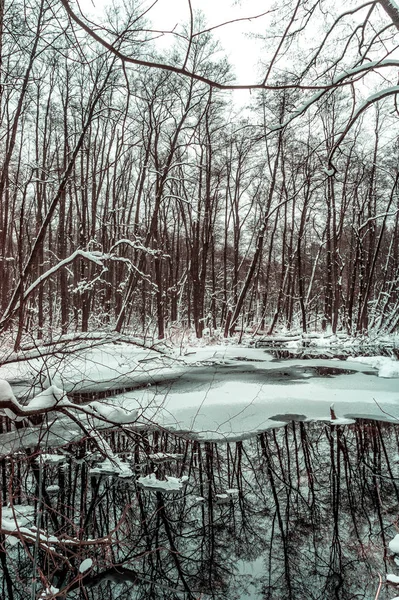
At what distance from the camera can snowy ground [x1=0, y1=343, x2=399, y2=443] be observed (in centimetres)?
628

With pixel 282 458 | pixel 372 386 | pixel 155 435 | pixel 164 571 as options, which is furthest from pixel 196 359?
pixel 164 571

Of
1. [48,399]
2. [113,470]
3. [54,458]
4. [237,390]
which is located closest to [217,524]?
[113,470]

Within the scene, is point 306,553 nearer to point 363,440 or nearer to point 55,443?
point 363,440

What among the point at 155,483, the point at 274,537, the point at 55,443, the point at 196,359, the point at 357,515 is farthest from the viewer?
the point at 196,359

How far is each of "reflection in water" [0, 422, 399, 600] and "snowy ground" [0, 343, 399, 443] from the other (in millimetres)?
627

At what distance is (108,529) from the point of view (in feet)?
11.4

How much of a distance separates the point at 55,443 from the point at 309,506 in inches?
132

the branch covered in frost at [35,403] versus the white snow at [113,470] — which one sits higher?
the branch covered in frost at [35,403]

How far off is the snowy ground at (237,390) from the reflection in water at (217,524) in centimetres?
63

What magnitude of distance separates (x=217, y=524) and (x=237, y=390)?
192 inches

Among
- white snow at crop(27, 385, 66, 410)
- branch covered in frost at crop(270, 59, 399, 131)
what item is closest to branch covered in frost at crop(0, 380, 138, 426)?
white snow at crop(27, 385, 66, 410)

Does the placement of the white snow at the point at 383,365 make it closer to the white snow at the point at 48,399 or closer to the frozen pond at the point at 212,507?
the frozen pond at the point at 212,507

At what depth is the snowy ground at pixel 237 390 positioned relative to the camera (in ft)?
20.6

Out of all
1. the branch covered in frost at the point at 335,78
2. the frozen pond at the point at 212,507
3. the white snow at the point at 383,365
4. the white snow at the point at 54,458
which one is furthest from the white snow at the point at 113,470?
the white snow at the point at 383,365
